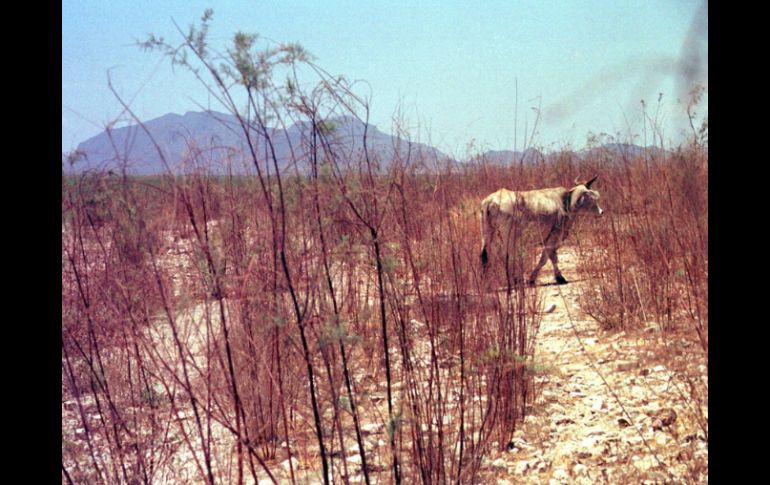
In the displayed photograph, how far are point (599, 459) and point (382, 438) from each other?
907 mm

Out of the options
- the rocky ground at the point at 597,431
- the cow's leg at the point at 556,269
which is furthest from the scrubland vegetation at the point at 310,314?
the cow's leg at the point at 556,269

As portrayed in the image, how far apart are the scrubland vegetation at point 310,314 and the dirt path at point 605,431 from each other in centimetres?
11

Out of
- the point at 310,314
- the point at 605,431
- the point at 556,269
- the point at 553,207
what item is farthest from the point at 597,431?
the point at 553,207

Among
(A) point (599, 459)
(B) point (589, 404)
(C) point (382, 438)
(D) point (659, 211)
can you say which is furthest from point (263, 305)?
(D) point (659, 211)

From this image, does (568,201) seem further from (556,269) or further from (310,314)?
(310,314)

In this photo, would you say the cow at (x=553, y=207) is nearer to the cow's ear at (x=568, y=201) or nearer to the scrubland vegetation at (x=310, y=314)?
the cow's ear at (x=568, y=201)

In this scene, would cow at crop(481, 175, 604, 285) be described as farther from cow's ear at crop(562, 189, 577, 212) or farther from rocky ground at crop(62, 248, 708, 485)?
rocky ground at crop(62, 248, 708, 485)

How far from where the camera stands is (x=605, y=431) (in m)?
2.66

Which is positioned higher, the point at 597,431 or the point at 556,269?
the point at 556,269

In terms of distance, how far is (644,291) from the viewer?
3811mm

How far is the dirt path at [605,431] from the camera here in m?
2.29

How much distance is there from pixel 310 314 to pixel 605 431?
158cm
